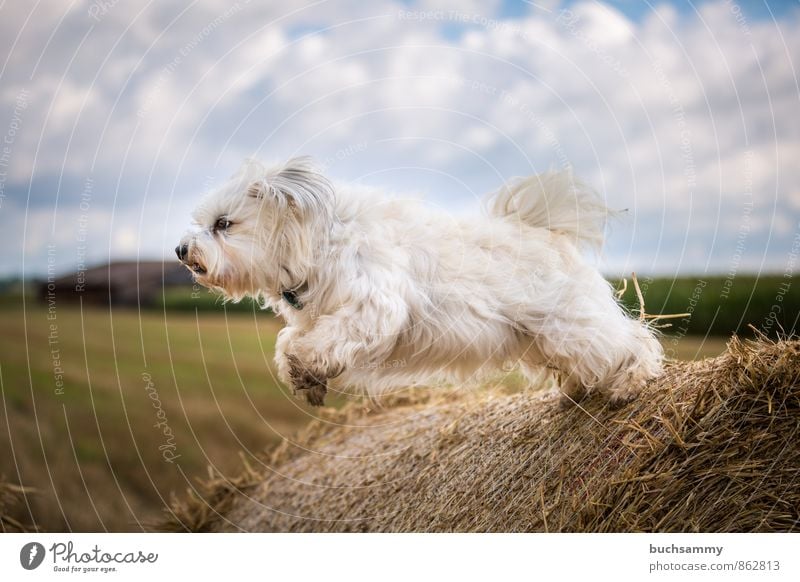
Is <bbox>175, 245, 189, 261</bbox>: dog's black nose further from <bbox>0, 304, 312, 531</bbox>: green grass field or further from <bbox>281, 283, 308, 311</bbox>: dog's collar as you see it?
<bbox>0, 304, 312, 531</bbox>: green grass field

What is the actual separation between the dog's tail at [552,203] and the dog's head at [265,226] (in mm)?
976

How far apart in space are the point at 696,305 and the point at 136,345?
5387mm

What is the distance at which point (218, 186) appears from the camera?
312 cm

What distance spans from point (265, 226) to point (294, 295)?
1.11 ft

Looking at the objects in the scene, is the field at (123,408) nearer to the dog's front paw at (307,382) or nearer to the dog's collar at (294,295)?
the dog's collar at (294,295)

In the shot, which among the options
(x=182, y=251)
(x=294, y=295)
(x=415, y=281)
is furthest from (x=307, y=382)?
(x=182, y=251)

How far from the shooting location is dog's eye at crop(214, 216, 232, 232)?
3.03 meters

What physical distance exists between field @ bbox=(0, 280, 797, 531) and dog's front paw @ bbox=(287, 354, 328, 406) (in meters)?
1.66

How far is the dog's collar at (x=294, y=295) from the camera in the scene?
3.14 m

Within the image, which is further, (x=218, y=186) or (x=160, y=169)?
(x=160, y=169)

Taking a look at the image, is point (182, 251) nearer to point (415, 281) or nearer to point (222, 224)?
point (222, 224)

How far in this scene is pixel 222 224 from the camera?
304 centimetres

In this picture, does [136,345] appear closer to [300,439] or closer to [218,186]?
[300,439]

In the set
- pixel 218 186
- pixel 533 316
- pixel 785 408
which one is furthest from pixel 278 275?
pixel 785 408
